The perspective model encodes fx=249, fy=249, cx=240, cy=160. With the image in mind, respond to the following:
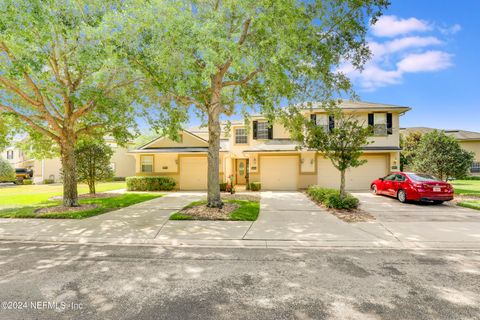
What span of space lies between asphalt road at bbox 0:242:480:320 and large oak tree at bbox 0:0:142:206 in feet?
19.6

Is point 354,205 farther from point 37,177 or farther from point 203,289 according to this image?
point 37,177

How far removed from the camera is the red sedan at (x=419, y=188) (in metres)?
11.8

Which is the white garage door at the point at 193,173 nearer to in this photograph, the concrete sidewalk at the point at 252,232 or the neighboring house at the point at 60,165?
→ the concrete sidewalk at the point at 252,232

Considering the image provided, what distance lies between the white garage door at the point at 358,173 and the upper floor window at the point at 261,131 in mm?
4445

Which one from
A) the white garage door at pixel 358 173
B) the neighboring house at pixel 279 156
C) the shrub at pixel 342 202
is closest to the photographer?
the shrub at pixel 342 202

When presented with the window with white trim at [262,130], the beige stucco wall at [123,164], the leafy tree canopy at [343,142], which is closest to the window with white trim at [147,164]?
the window with white trim at [262,130]

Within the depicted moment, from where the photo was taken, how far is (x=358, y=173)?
19.4 metres

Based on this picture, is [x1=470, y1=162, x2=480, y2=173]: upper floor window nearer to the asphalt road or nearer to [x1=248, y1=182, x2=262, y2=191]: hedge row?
[x1=248, y1=182, x2=262, y2=191]: hedge row

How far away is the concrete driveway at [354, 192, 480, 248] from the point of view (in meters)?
6.64

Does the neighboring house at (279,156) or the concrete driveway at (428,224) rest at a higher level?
the neighboring house at (279,156)

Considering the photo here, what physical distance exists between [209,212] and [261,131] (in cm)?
1207

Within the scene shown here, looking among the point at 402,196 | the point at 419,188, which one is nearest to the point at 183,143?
the point at 402,196

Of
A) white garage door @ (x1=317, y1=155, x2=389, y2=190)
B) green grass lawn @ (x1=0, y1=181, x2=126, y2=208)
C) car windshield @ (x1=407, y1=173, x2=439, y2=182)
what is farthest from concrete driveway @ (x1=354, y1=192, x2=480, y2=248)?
green grass lawn @ (x1=0, y1=181, x2=126, y2=208)

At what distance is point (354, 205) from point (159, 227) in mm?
7764
